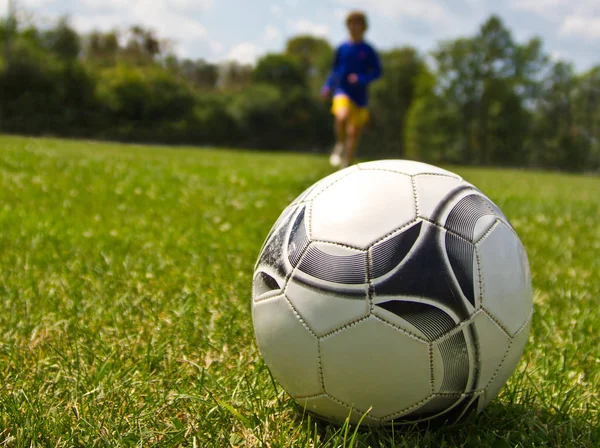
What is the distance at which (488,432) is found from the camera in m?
1.97

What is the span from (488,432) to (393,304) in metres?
0.66

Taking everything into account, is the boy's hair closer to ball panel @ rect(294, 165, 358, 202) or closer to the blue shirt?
the blue shirt

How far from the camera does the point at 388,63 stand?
215 ft

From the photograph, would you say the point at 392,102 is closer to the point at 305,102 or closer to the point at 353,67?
the point at 305,102

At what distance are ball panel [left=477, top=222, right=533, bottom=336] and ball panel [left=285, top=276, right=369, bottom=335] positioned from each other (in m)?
0.45

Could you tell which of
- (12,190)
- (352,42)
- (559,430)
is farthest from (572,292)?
(352,42)

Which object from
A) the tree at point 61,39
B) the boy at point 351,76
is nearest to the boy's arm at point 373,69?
the boy at point 351,76

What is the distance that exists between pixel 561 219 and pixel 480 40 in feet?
177

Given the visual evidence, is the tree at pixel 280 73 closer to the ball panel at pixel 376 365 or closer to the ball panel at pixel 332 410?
the ball panel at pixel 332 410

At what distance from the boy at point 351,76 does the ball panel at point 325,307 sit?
8.96 meters

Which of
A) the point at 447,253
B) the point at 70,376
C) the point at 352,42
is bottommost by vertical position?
the point at 70,376

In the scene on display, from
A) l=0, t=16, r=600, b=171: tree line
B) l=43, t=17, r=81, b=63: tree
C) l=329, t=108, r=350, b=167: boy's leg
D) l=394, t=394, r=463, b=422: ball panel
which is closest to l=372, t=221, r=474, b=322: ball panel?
l=394, t=394, r=463, b=422: ball panel

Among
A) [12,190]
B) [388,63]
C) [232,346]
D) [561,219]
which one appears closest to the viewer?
[232,346]

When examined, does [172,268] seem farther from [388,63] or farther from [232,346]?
[388,63]
